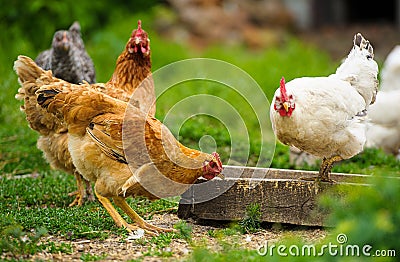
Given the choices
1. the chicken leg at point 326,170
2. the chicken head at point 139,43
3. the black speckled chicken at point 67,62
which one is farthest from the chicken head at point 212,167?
the black speckled chicken at point 67,62

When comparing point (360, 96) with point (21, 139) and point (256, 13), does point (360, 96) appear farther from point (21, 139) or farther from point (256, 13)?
point (256, 13)

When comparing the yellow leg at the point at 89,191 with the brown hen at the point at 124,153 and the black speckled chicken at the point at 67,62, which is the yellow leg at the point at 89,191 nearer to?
the brown hen at the point at 124,153

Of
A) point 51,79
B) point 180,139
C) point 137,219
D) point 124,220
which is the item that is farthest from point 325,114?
point 180,139

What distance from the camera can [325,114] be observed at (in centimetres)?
498

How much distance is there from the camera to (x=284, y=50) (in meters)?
14.5

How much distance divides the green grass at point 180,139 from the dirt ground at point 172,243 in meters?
0.07

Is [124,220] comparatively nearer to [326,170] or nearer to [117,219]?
[117,219]

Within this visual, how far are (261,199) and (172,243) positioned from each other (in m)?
0.87

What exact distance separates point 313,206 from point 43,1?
828 centimetres

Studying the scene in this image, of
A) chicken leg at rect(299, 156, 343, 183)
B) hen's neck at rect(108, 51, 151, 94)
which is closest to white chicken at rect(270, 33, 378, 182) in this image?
chicken leg at rect(299, 156, 343, 183)

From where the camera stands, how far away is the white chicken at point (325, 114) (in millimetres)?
4953

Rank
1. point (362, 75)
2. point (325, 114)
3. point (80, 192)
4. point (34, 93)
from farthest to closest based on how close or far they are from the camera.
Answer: point (80, 192) < point (34, 93) < point (362, 75) < point (325, 114)

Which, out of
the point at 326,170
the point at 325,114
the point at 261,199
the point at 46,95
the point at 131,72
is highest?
the point at 131,72

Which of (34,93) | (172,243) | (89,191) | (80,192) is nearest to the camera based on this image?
(172,243)
